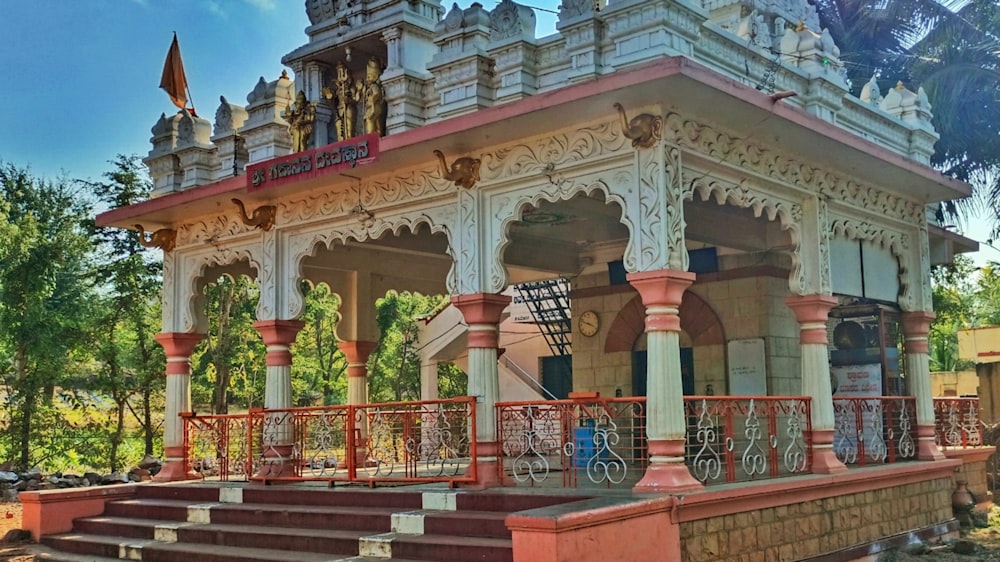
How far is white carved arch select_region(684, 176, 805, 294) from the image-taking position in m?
8.71

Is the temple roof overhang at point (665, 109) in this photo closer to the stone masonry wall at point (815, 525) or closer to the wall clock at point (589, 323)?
the stone masonry wall at point (815, 525)

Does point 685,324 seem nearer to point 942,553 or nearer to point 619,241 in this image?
point 619,241

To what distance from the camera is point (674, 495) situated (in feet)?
24.9

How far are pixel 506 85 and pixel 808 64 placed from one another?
10.7 feet

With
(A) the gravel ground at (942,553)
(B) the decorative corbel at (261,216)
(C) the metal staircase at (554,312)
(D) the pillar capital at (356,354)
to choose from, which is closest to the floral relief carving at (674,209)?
(A) the gravel ground at (942,553)

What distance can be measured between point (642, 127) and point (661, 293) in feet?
4.46

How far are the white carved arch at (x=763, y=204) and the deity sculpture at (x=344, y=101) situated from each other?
387 centimetres

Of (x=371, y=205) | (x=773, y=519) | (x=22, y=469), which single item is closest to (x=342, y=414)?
(x=371, y=205)

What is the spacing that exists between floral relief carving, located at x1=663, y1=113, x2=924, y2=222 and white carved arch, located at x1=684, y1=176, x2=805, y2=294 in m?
0.21

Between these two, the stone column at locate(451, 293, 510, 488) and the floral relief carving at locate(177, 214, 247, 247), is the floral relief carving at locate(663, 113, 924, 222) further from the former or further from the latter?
the floral relief carving at locate(177, 214, 247, 247)

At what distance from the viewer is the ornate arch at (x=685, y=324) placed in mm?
12430

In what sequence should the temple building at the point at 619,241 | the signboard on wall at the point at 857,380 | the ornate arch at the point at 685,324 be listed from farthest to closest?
1. the ornate arch at the point at 685,324
2. the signboard on wall at the point at 857,380
3. the temple building at the point at 619,241

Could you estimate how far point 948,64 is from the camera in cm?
1842

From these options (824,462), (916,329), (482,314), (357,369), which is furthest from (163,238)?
(916,329)
